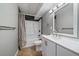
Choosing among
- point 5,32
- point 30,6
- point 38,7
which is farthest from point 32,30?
point 5,32

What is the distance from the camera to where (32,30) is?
570cm

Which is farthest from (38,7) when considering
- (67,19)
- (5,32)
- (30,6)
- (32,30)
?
(32,30)

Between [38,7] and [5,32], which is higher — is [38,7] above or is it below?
above

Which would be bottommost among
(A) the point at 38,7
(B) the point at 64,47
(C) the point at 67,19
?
(B) the point at 64,47

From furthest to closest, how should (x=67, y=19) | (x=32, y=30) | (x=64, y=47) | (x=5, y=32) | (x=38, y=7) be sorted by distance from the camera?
(x=32, y=30) → (x=38, y=7) → (x=67, y=19) → (x=5, y=32) → (x=64, y=47)

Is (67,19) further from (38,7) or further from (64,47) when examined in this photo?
(38,7)

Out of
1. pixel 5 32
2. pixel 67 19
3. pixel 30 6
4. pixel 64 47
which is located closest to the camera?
pixel 64 47

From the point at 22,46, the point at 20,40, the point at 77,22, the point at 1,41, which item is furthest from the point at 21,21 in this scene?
the point at 77,22

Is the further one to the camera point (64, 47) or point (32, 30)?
point (32, 30)

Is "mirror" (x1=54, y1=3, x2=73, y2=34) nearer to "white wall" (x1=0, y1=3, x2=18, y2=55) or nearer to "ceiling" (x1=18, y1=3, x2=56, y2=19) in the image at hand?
"ceiling" (x1=18, y1=3, x2=56, y2=19)

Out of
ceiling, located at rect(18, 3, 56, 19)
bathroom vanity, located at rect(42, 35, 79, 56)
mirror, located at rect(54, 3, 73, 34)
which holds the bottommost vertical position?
bathroom vanity, located at rect(42, 35, 79, 56)

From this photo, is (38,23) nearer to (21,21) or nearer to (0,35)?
(21,21)

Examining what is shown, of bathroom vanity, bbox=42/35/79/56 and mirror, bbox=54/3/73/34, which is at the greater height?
mirror, bbox=54/3/73/34

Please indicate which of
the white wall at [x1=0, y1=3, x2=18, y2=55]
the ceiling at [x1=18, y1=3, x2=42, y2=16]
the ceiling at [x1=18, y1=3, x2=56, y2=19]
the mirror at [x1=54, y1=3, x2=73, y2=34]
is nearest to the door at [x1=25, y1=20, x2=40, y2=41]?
the ceiling at [x1=18, y1=3, x2=42, y2=16]
